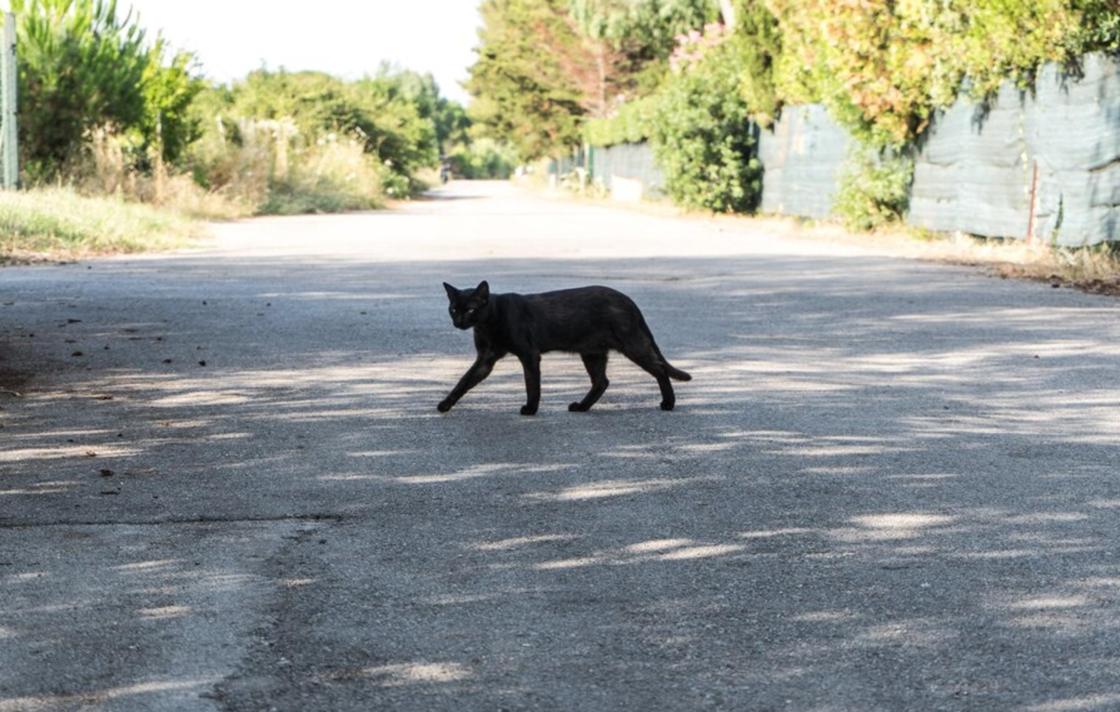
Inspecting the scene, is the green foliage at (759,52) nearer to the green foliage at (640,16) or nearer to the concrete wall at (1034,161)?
the concrete wall at (1034,161)

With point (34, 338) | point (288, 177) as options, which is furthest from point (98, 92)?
point (34, 338)

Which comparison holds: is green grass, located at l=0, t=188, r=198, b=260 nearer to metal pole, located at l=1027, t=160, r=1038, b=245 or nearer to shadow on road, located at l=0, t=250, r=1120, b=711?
shadow on road, located at l=0, t=250, r=1120, b=711

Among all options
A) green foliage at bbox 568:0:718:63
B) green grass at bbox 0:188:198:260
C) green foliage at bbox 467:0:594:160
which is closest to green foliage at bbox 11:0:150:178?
green grass at bbox 0:188:198:260

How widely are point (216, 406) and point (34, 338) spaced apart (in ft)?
9.52

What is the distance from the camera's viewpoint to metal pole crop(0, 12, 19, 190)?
73.7 ft

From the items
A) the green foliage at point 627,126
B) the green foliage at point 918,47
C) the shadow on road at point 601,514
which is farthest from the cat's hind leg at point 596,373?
the green foliage at point 627,126

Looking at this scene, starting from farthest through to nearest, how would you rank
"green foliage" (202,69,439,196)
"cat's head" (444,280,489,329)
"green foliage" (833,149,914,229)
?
"green foliage" (202,69,439,196) → "green foliage" (833,149,914,229) → "cat's head" (444,280,489,329)

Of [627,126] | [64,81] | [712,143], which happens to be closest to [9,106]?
[64,81]

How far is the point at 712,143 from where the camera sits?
1135 inches

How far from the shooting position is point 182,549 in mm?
4434

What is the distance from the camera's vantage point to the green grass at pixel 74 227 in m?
17.0

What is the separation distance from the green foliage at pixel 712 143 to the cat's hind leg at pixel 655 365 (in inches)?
850

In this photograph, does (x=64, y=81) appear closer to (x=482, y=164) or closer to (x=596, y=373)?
(x=596, y=373)

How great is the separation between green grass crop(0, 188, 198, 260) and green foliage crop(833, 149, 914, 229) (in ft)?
30.8
